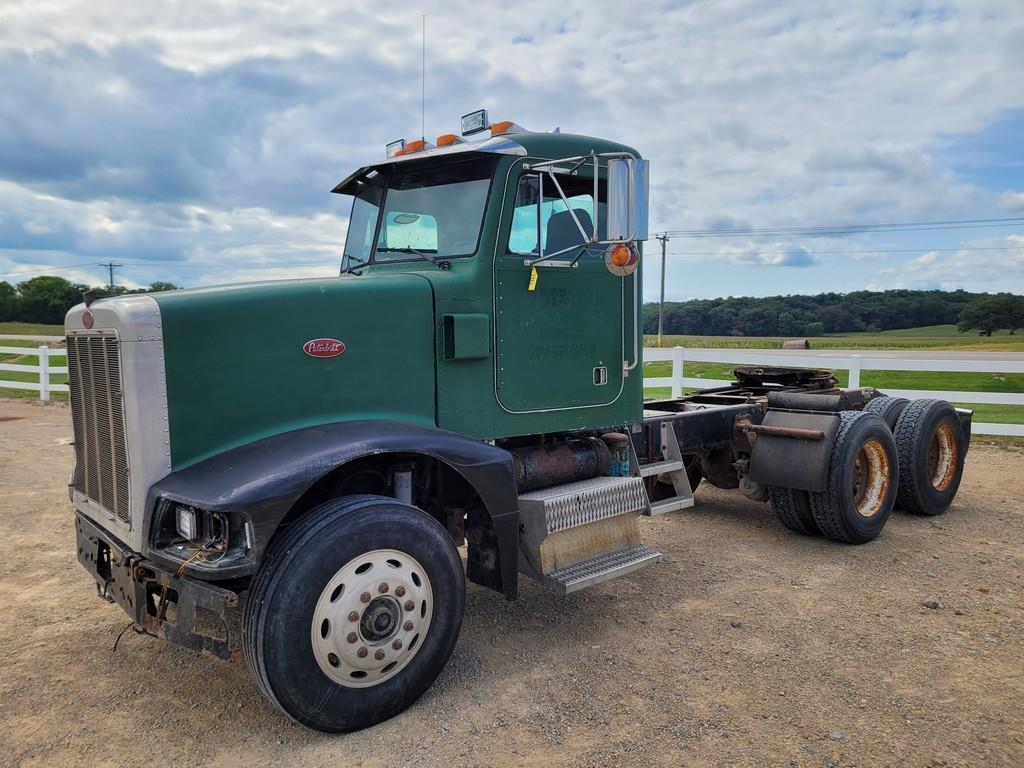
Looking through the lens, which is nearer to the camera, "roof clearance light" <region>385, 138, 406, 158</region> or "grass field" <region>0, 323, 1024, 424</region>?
"roof clearance light" <region>385, 138, 406, 158</region>

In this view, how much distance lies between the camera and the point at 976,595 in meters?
4.96

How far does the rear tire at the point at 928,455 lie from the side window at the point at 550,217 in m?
4.13

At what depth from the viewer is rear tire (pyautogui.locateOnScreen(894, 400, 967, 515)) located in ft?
22.4

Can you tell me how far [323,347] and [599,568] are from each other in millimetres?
1997

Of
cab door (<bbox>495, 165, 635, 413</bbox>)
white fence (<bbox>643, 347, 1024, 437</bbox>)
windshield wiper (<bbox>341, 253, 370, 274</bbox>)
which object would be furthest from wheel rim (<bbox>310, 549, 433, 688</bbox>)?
white fence (<bbox>643, 347, 1024, 437</bbox>)

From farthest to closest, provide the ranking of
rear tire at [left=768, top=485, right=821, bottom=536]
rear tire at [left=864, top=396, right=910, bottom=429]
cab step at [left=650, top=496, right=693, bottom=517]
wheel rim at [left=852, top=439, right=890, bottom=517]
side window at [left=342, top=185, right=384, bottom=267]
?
rear tire at [left=864, top=396, right=910, bottom=429] → wheel rim at [left=852, top=439, right=890, bottom=517] → rear tire at [left=768, top=485, right=821, bottom=536] → cab step at [left=650, top=496, right=693, bottom=517] → side window at [left=342, top=185, right=384, bottom=267]

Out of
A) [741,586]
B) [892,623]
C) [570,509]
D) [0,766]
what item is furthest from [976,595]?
[0,766]

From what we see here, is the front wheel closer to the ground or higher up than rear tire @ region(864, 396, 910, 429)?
closer to the ground

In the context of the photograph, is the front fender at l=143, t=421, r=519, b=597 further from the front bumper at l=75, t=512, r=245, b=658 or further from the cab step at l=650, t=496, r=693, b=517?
the cab step at l=650, t=496, r=693, b=517

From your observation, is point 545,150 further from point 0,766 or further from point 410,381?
point 0,766

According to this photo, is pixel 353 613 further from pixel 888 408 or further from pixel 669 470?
pixel 888 408

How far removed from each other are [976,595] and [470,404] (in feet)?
11.9

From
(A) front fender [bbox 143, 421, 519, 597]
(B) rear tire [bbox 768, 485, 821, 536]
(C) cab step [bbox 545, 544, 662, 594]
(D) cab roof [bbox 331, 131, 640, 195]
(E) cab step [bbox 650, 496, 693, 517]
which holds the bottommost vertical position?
(B) rear tire [bbox 768, 485, 821, 536]

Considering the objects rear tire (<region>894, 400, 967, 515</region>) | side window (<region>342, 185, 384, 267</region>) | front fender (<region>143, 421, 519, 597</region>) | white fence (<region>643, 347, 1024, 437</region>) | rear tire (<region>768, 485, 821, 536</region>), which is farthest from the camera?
white fence (<region>643, 347, 1024, 437</region>)
